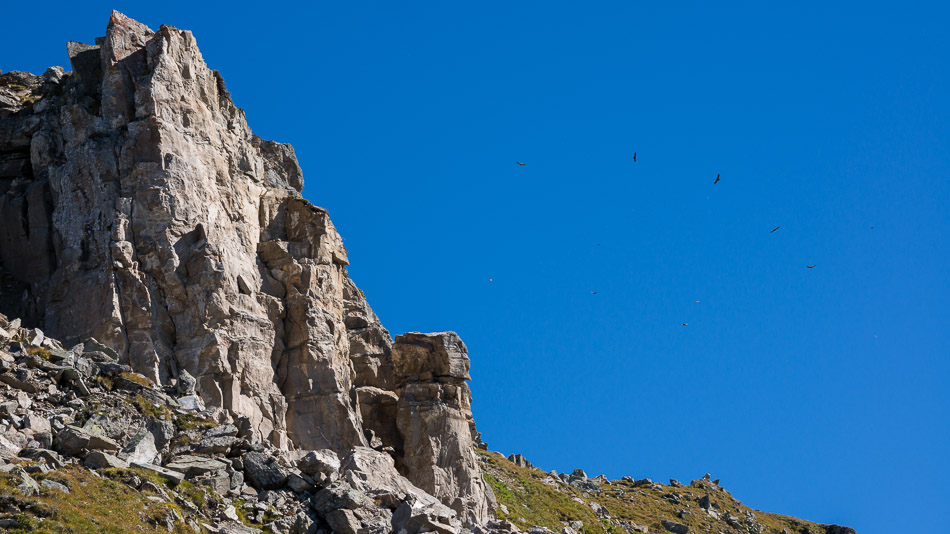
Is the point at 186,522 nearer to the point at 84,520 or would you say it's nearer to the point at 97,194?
the point at 84,520

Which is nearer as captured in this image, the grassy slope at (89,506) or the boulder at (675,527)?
the grassy slope at (89,506)

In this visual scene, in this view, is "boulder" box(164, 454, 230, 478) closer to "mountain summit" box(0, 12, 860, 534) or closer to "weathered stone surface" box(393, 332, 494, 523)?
"mountain summit" box(0, 12, 860, 534)

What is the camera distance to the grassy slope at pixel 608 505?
94812 millimetres

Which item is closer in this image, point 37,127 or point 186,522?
point 186,522

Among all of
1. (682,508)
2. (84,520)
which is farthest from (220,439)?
(682,508)

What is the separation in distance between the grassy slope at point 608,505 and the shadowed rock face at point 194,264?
483 inches

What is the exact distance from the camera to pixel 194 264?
68.5 m

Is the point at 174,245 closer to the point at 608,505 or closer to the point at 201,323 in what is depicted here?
the point at 201,323

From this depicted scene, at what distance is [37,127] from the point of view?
74688 mm

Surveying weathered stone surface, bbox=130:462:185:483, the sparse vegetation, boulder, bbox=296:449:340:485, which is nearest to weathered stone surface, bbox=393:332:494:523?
boulder, bbox=296:449:340:485

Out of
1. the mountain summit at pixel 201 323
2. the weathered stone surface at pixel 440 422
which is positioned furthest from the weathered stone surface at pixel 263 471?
the weathered stone surface at pixel 440 422

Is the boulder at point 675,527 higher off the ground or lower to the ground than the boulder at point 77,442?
higher

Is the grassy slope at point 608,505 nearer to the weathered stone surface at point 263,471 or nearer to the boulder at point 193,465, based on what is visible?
the weathered stone surface at point 263,471

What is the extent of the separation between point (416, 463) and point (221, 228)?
18.2m
